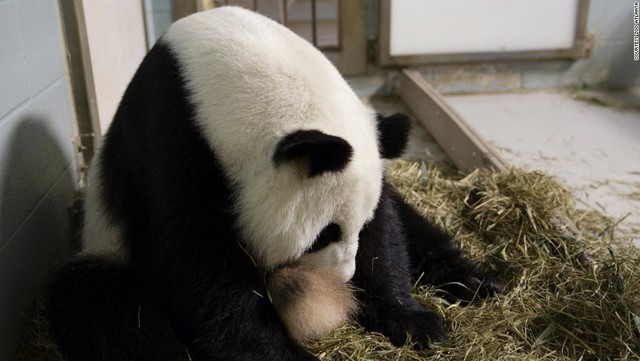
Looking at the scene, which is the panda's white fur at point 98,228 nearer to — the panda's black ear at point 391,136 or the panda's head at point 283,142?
the panda's head at point 283,142

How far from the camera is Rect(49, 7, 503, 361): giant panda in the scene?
220 cm

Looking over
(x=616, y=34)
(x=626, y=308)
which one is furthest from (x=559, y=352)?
(x=616, y=34)

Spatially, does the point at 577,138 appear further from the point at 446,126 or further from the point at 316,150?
the point at 316,150

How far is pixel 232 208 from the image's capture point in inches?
90.0

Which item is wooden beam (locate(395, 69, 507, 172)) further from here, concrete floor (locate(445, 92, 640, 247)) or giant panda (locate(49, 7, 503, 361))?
giant panda (locate(49, 7, 503, 361))

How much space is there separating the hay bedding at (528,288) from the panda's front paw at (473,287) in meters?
0.05

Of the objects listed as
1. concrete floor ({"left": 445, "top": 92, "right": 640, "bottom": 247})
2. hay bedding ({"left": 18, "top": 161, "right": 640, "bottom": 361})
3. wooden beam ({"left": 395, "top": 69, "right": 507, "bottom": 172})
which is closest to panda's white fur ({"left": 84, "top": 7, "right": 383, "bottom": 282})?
hay bedding ({"left": 18, "top": 161, "right": 640, "bottom": 361})

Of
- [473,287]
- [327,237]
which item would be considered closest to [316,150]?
[327,237]

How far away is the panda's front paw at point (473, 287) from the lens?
302cm

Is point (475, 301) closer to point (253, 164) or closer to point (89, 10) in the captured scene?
point (253, 164)

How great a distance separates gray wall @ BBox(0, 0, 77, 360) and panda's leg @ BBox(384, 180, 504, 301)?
1526 millimetres

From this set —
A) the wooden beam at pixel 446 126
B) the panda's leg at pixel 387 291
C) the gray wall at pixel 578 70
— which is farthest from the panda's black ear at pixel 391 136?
the gray wall at pixel 578 70

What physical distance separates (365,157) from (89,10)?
215cm

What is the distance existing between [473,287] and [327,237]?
3.37ft
